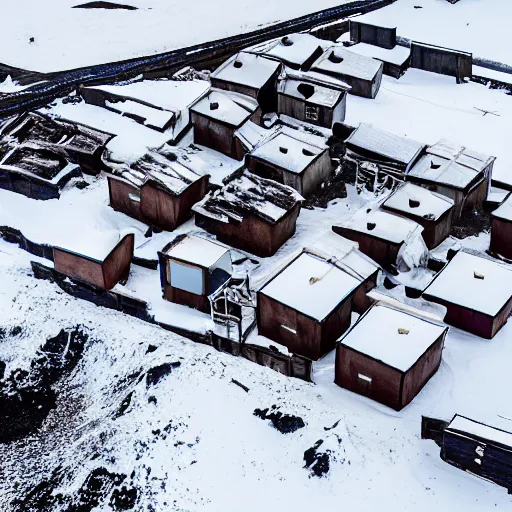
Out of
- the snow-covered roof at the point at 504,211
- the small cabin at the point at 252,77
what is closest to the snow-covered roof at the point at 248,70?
the small cabin at the point at 252,77

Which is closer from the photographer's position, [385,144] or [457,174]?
[457,174]

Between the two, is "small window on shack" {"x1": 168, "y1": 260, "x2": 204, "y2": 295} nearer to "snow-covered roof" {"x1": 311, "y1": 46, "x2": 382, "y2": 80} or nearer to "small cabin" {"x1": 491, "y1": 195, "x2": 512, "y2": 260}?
"small cabin" {"x1": 491, "y1": 195, "x2": 512, "y2": 260}

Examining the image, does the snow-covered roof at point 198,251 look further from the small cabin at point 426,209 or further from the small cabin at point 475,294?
the small cabin at point 475,294

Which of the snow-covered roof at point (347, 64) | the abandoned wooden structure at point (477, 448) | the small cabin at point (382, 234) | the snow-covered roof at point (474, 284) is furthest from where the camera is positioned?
the snow-covered roof at point (347, 64)

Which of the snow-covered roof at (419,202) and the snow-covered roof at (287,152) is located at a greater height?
the snow-covered roof at (287,152)

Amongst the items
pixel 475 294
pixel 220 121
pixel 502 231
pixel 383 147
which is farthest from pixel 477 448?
pixel 220 121

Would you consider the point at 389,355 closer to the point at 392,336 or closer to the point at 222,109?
the point at 392,336

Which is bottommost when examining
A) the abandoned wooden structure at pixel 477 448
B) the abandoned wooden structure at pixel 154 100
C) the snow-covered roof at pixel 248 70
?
the abandoned wooden structure at pixel 477 448

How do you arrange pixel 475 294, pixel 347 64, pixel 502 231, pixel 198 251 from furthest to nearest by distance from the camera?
pixel 347 64 < pixel 502 231 < pixel 198 251 < pixel 475 294
